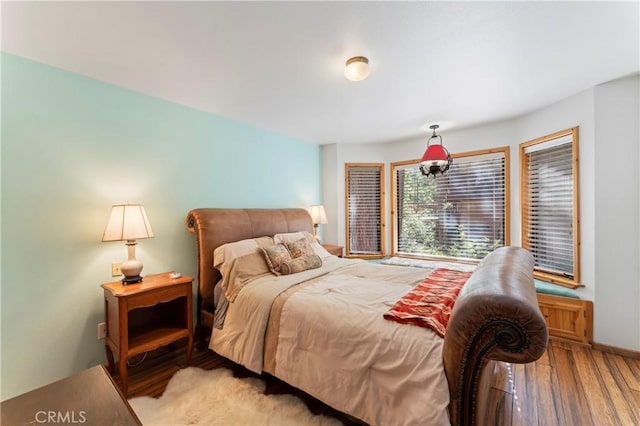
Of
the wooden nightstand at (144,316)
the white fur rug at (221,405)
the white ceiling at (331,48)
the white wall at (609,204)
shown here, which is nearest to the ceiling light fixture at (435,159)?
the white ceiling at (331,48)

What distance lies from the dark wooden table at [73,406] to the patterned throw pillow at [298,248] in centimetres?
181

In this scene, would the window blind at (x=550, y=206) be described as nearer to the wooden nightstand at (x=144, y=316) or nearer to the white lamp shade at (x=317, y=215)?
the white lamp shade at (x=317, y=215)

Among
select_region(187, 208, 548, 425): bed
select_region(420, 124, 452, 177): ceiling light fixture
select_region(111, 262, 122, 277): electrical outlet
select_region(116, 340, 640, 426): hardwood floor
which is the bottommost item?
select_region(116, 340, 640, 426): hardwood floor

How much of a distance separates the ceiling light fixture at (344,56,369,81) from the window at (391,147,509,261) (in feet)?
8.09

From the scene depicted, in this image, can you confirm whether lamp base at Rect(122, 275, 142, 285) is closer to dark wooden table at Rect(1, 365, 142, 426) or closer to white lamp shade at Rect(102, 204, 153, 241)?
white lamp shade at Rect(102, 204, 153, 241)

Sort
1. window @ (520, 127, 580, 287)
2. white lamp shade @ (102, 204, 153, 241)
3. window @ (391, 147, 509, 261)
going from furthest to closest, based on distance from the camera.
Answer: window @ (391, 147, 509, 261), window @ (520, 127, 580, 287), white lamp shade @ (102, 204, 153, 241)

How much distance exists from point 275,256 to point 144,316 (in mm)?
1255

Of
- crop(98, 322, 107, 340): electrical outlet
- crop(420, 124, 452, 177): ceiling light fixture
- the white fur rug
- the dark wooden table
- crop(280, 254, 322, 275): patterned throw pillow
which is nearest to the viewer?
the dark wooden table

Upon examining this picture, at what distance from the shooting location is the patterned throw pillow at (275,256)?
2.40 metres

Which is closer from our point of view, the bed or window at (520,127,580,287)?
the bed

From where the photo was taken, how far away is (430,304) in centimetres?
159

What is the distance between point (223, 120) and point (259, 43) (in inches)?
57.4

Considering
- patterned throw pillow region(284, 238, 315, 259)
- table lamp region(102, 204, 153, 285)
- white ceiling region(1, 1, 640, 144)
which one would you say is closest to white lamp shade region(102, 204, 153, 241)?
table lamp region(102, 204, 153, 285)

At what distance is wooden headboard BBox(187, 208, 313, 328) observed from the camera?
2.41 m
